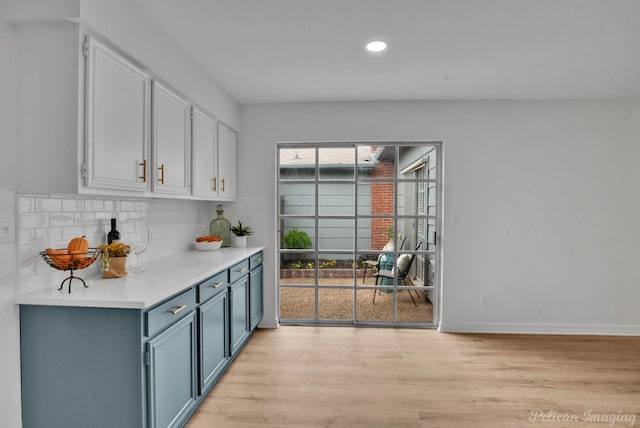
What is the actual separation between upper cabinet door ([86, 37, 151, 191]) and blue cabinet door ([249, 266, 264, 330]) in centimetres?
165

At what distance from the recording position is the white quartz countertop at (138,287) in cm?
176

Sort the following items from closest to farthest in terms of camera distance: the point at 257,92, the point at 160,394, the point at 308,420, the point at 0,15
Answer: the point at 0,15 → the point at 160,394 → the point at 308,420 → the point at 257,92

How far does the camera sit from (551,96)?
12.6ft

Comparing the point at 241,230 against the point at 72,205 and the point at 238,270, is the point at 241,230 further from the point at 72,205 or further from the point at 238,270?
the point at 72,205

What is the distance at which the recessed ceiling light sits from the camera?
262 cm

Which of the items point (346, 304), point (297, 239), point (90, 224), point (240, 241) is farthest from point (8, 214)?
point (346, 304)

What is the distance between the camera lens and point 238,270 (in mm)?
3258

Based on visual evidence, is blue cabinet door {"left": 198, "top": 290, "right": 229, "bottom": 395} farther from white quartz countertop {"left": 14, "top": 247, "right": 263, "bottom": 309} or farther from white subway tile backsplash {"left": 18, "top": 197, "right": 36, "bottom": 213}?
white subway tile backsplash {"left": 18, "top": 197, "right": 36, "bottom": 213}

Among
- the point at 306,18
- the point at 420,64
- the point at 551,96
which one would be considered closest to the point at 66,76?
the point at 306,18

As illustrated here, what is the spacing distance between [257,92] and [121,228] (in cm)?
186

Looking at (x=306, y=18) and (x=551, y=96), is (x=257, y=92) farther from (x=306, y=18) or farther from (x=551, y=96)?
(x=551, y=96)

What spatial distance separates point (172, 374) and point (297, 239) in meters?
2.35

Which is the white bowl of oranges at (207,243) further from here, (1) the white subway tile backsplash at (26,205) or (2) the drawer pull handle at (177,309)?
(1) the white subway tile backsplash at (26,205)

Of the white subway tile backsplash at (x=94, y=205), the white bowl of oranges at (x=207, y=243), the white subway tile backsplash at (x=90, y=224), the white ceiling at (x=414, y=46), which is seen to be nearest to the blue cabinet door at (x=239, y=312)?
the white bowl of oranges at (x=207, y=243)
